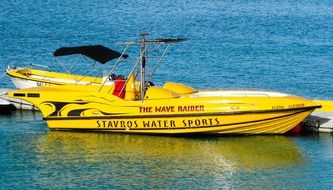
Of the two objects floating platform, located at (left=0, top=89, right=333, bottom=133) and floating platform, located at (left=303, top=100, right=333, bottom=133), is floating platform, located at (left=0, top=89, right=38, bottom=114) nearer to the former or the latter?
floating platform, located at (left=0, top=89, right=333, bottom=133)

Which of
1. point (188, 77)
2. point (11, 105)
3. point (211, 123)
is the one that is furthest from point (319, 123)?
point (188, 77)

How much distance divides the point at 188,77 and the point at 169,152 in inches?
946

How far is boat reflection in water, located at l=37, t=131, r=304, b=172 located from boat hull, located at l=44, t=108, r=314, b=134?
0.40 metres

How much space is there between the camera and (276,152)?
40.4 m

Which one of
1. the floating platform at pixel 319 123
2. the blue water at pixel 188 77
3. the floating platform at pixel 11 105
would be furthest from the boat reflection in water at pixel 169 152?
the floating platform at pixel 11 105

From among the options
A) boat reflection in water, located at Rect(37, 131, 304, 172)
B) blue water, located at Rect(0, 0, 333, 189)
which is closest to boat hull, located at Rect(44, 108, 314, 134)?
boat reflection in water, located at Rect(37, 131, 304, 172)

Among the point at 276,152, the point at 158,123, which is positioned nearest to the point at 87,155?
the point at 158,123

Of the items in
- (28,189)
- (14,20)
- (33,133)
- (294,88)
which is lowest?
(28,189)

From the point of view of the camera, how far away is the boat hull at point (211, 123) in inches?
1641

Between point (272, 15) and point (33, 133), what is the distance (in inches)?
2560

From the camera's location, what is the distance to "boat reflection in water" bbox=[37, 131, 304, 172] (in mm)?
37781

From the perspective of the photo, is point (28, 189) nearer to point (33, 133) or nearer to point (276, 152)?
point (33, 133)

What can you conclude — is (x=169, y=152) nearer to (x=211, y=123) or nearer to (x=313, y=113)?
(x=211, y=123)

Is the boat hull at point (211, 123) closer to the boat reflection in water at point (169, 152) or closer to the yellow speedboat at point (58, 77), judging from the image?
the boat reflection in water at point (169, 152)
